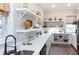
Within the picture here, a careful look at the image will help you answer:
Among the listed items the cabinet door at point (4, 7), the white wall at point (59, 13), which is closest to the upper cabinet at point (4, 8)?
the cabinet door at point (4, 7)

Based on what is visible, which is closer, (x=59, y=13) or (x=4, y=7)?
(x=4, y=7)

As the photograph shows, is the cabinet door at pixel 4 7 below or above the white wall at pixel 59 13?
below

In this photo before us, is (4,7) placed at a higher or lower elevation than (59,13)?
lower

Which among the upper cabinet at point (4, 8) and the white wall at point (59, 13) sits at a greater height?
the white wall at point (59, 13)

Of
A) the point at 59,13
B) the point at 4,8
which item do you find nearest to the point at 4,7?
the point at 4,8

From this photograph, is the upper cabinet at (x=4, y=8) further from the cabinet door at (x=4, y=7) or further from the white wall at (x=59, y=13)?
the white wall at (x=59, y=13)

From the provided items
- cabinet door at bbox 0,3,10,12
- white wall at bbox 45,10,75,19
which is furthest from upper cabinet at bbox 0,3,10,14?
white wall at bbox 45,10,75,19

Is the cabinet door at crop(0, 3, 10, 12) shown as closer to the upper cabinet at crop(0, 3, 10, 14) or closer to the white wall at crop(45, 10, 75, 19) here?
the upper cabinet at crop(0, 3, 10, 14)

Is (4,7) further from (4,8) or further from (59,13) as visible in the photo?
(59,13)

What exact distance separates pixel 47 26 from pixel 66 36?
4.70ft

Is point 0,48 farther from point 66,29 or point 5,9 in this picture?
point 66,29

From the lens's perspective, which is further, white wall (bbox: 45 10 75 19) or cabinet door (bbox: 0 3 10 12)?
white wall (bbox: 45 10 75 19)

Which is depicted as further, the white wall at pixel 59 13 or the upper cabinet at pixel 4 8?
the white wall at pixel 59 13

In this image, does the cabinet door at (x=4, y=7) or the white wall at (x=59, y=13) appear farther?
the white wall at (x=59, y=13)
